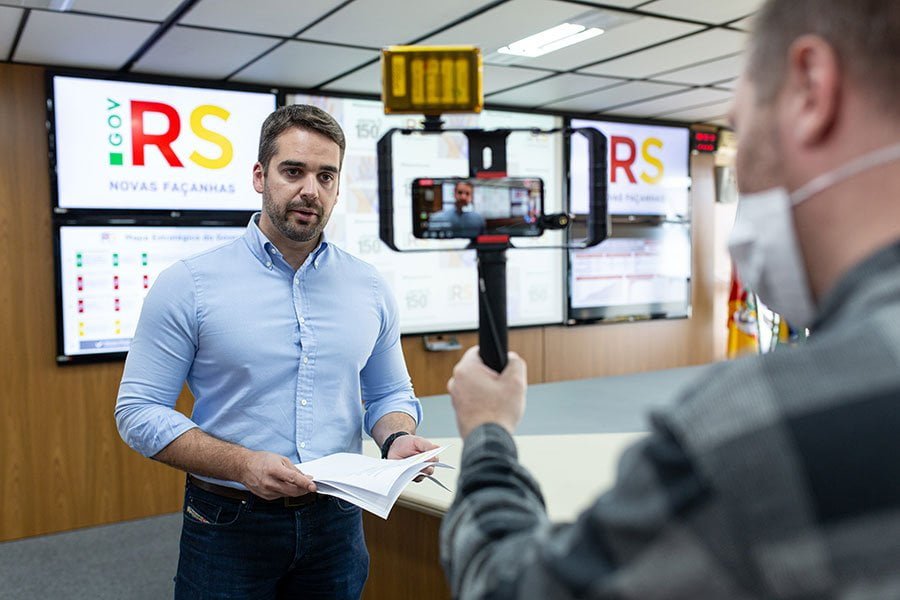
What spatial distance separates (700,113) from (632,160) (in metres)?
0.59

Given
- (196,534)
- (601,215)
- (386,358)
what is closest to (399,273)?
(386,358)

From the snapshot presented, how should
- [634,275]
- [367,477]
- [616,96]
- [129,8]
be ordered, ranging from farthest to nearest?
[634,275], [616,96], [129,8], [367,477]

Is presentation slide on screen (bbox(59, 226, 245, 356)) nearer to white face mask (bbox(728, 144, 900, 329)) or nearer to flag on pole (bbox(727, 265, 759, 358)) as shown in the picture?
white face mask (bbox(728, 144, 900, 329))

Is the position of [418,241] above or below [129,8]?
below

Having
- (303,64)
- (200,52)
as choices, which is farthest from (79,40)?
(303,64)

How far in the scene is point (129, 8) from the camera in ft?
9.50

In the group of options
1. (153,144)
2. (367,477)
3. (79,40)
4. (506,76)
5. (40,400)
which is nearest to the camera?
(367,477)

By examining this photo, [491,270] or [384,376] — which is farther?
[384,376]

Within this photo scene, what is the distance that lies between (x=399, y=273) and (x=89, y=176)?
1.79 m

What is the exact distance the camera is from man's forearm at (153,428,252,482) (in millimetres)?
1445

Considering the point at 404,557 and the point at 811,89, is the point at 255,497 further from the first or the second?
the point at 811,89

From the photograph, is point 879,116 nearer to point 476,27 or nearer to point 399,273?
point 476,27

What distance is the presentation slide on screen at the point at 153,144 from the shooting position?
3730 mm

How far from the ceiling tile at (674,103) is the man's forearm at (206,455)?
4.06m
